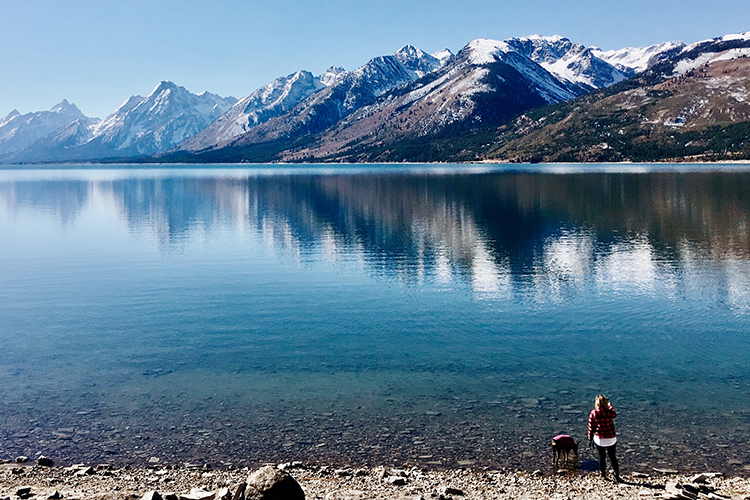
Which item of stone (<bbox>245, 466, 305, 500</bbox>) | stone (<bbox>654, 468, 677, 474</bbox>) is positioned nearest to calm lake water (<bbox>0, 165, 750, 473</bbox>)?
stone (<bbox>654, 468, 677, 474</bbox>)

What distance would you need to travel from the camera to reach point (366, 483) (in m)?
20.7

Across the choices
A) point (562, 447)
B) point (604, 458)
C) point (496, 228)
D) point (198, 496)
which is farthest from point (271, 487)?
point (496, 228)

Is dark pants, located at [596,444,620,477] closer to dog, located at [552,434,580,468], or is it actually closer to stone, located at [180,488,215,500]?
dog, located at [552,434,580,468]

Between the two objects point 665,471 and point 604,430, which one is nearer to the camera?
point 604,430

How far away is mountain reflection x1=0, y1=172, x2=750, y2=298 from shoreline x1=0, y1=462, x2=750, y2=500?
30.4m

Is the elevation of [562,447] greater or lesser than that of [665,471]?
greater

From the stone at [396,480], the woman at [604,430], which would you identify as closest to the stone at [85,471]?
the stone at [396,480]

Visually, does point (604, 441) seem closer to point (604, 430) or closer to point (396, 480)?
point (604, 430)

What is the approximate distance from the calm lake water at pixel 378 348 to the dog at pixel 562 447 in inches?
29.7

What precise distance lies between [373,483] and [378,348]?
16.3 meters

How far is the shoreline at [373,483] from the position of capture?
766 inches

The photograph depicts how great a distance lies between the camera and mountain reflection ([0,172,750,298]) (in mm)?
60250

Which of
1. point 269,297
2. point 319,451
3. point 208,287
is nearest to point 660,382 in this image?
point 319,451

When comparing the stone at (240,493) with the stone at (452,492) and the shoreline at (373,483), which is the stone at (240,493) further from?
the stone at (452,492)
